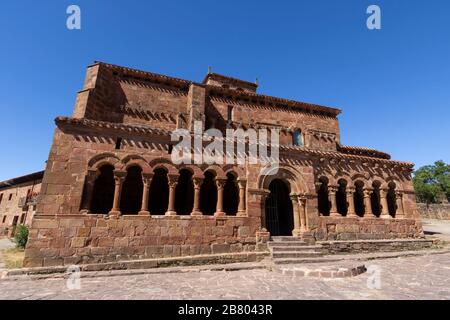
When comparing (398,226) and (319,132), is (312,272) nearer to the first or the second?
(398,226)

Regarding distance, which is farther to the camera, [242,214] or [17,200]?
[17,200]

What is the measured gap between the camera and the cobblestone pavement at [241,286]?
5.21 m

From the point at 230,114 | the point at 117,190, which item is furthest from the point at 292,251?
the point at 230,114

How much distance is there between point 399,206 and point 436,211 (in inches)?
931

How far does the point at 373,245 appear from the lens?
11.2 metres

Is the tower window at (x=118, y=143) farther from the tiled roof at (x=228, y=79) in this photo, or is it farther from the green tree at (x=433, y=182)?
the green tree at (x=433, y=182)

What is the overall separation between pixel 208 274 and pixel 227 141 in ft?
17.3

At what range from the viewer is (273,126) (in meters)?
16.8

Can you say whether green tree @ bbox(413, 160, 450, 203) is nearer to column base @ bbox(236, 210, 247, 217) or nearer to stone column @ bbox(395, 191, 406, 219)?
stone column @ bbox(395, 191, 406, 219)

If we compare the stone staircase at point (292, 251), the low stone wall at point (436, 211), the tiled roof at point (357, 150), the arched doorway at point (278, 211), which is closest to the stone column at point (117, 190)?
the stone staircase at point (292, 251)

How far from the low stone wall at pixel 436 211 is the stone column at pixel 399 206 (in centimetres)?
→ 2330

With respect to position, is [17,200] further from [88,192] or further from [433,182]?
[433,182]

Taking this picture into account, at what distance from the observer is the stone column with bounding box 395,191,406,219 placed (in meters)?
13.1
